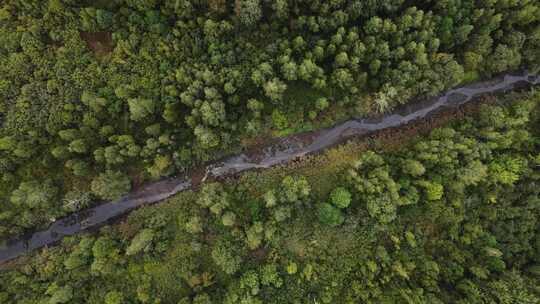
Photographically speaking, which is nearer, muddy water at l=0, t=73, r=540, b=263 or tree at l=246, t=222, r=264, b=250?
tree at l=246, t=222, r=264, b=250

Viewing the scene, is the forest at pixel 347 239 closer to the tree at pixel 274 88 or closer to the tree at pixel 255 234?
the tree at pixel 255 234

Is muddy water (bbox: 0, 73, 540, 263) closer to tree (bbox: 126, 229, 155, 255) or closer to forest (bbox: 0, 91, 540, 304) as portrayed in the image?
forest (bbox: 0, 91, 540, 304)

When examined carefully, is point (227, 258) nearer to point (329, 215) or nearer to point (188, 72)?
point (329, 215)

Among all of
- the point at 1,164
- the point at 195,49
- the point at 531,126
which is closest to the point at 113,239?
the point at 1,164

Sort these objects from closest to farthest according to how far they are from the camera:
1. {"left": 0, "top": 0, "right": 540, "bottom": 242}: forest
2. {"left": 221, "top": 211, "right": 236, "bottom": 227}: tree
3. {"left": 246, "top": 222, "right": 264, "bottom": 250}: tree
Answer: {"left": 221, "top": 211, "right": 236, "bottom": 227}: tree
{"left": 0, "top": 0, "right": 540, "bottom": 242}: forest
{"left": 246, "top": 222, "right": 264, "bottom": 250}: tree

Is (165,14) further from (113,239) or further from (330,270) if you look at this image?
(330,270)

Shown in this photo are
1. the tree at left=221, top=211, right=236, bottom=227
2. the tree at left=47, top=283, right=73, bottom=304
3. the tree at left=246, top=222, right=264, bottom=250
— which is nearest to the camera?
the tree at left=47, top=283, right=73, bottom=304

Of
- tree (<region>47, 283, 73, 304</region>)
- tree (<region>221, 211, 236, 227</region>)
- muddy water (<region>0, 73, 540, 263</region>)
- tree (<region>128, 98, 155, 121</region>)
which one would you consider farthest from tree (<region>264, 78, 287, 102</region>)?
tree (<region>47, 283, 73, 304</region>)

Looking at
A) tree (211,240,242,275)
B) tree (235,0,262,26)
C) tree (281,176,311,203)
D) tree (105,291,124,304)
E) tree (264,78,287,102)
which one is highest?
tree (235,0,262,26)
